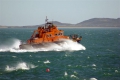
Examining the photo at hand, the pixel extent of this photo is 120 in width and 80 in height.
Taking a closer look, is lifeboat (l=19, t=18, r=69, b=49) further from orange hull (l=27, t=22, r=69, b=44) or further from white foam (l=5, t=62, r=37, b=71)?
white foam (l=5, t=62, r=37, b=71)

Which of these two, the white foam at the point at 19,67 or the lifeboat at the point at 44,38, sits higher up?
the lifeboat at the point at 44,38

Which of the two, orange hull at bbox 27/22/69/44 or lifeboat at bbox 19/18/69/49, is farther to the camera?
orange hull at bbox 27/22/69/44

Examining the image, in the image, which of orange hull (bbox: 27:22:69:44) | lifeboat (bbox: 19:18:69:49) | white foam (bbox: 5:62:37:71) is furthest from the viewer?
orange hull (bbox: 27:22:69:44)

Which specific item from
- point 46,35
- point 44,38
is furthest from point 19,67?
point 46,35

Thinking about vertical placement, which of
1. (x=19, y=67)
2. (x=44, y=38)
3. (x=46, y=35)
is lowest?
(x=19, y=67)

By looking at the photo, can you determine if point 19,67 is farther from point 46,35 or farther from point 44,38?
point 46,35

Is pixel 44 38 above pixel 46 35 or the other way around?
the other way around

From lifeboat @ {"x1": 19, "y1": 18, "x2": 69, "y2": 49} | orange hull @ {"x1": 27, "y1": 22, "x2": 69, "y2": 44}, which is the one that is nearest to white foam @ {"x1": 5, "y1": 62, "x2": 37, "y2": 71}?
lifeboat @ {"x1": 19, "y1": 18, "x2": 69, "y2": 49}

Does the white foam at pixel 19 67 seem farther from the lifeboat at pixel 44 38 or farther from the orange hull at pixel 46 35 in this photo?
the orange hull at pixel 46 35

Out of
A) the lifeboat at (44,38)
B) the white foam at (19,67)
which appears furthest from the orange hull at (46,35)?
the white foam at (19,67)

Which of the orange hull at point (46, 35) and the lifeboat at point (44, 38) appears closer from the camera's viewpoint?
the lifeboat at point (44, 38)

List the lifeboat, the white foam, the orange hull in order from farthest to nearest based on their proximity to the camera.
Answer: the orange hull < the lifeboat < the white foam

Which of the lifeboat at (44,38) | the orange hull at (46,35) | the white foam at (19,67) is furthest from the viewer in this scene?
the orange hull at (46,35)

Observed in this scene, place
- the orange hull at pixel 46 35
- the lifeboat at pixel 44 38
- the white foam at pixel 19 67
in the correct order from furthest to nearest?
the orange hull at pixel 46 35
the lifeboat at pixel 44 38
the white foam at pixel 19 67
